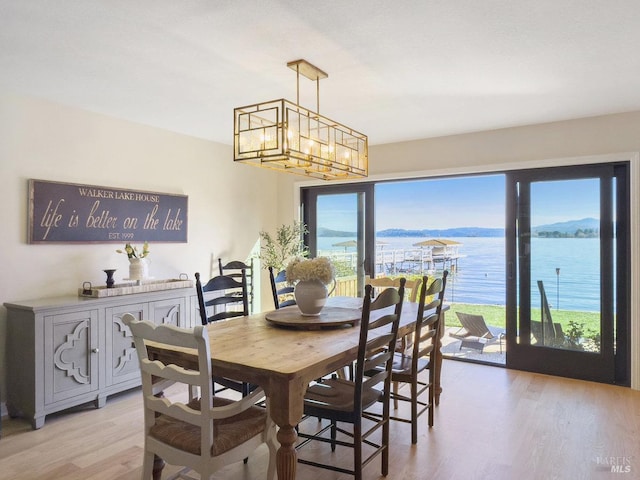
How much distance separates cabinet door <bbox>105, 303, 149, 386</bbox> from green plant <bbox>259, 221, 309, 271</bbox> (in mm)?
2019

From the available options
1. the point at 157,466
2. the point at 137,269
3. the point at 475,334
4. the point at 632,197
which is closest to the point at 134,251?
the point at 137,269

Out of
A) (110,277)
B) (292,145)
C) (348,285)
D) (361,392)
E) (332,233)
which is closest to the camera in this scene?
(361,392)

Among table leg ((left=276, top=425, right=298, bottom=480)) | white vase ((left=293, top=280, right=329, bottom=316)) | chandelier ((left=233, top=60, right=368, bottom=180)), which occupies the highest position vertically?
chandelier ((left=233, top=60, right=368, bottom=180))

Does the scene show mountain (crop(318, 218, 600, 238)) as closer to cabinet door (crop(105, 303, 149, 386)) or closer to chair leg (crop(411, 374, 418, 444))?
chair leg (crop(411, 374, 418, 444))

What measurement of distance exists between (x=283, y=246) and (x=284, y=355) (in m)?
3.47

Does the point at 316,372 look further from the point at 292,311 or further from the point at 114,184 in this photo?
the point at 114,184

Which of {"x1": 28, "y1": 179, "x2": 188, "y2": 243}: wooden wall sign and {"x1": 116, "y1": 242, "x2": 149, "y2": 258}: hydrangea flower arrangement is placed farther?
{"x1": 116, "y1": 242, "x2": 149, "y2": 258}: hydrangea flower arrangement

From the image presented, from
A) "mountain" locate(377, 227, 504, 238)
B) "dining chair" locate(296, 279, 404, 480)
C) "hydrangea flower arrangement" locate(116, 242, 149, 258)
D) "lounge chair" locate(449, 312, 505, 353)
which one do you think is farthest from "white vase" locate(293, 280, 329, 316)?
"mountain" locate(377, 227, 504, 238)

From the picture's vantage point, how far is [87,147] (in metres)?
3.74

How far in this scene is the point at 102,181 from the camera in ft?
12.6

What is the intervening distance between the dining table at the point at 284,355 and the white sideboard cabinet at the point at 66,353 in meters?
1.25

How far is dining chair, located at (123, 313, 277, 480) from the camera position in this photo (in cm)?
171

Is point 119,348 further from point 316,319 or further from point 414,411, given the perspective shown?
point 414,411

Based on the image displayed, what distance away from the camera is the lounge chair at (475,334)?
520cm
